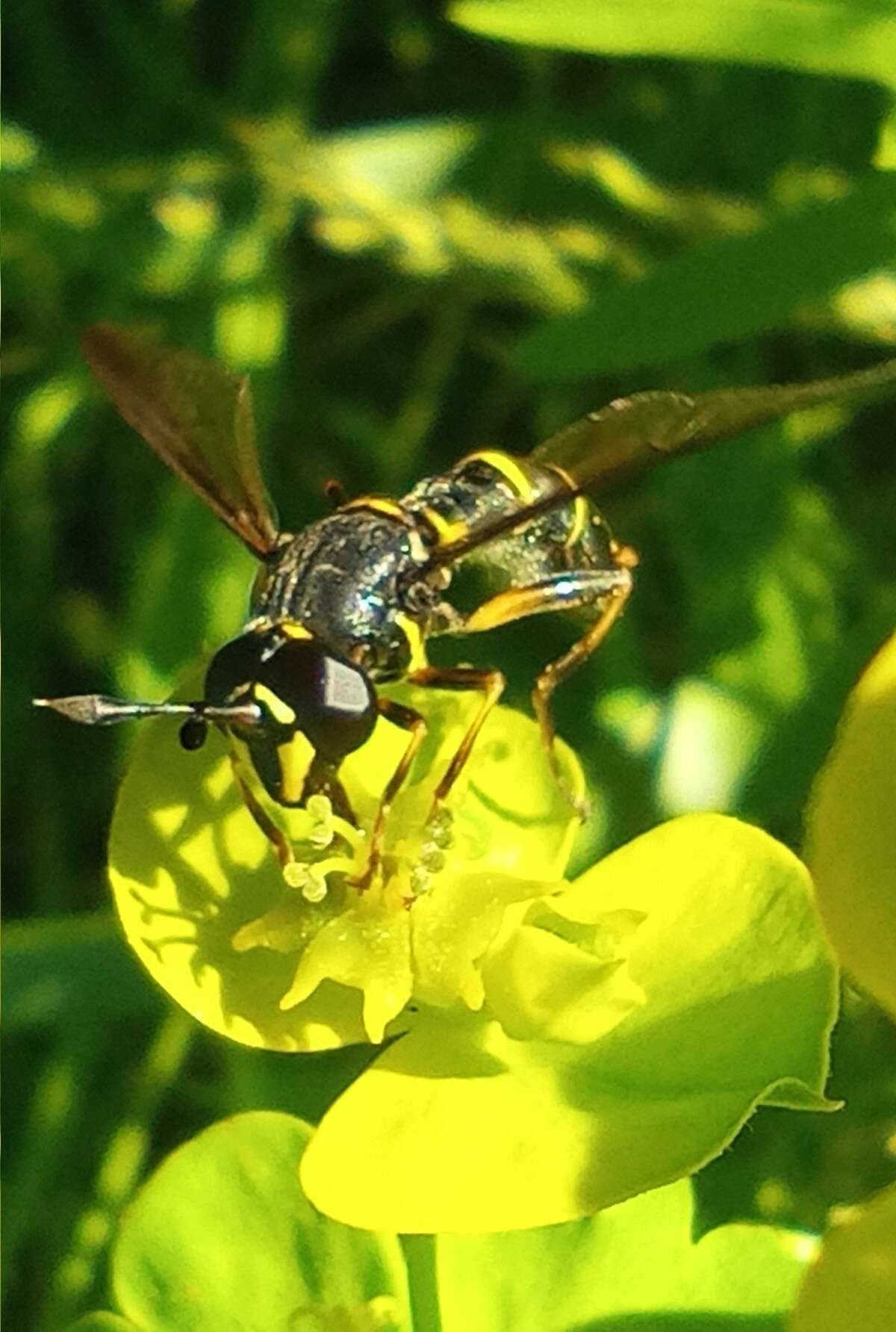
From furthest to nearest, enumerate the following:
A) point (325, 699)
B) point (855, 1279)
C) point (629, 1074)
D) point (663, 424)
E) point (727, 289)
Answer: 1. point (727, 289)
2. point (663, 424)
3. point (325, 699)
4. point (629, 1074)
5. point (855, 1279)

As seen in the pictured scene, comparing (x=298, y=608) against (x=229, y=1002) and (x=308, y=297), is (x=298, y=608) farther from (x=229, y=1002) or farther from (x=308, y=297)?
(x=308, y=297)

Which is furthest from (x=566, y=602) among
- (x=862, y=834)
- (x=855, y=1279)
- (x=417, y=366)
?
(x=417, y=366)

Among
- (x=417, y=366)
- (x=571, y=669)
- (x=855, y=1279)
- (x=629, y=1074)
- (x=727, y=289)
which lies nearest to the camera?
(x=855, y=1279)

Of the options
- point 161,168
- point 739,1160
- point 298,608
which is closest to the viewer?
point 298,608

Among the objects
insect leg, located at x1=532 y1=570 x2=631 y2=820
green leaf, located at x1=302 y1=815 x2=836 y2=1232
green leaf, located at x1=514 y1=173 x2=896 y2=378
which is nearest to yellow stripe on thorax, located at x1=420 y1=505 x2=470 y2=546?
insect leg, located at x1=532 y1=570 x2=631 y2=820

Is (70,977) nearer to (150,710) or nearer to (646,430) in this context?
(150,710)

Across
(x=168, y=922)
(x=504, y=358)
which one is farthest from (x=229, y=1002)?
(x=504, y=358)
